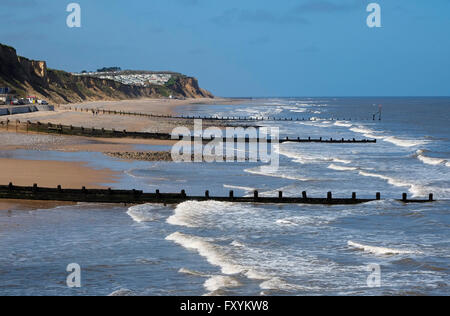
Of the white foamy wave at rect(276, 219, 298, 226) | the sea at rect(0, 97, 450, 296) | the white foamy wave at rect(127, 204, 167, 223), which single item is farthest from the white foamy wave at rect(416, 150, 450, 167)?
the white foamy wave at rect(127, 204, 167, 223)

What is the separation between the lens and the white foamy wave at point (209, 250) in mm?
19453

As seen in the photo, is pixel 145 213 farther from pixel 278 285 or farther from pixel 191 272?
pixel 278 285

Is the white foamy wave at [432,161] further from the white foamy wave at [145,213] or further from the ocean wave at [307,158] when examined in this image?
the white foamy wave at [145,213]

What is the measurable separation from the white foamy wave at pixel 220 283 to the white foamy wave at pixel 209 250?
69 centimetres

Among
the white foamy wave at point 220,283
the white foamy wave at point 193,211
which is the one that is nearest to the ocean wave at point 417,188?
the white foamy wave at point 193,211

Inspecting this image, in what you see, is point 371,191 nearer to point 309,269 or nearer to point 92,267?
point 309,269

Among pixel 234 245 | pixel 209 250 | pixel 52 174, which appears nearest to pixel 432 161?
pixel 52 174

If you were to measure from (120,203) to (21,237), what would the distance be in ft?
24.8

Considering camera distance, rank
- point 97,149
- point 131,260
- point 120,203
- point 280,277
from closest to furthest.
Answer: point 280,277 < point 131,260 < point 120,203 < point 97,149

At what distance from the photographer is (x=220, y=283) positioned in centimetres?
1775

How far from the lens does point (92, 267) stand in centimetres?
1920

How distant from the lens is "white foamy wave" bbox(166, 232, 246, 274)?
19453 millimetres
